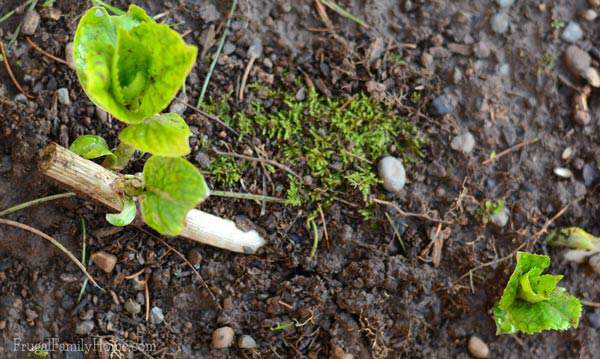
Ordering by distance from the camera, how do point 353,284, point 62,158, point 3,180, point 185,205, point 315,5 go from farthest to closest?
point 315,5 → point 353,284 → point 3,180 → point 62,158 → point 185,205

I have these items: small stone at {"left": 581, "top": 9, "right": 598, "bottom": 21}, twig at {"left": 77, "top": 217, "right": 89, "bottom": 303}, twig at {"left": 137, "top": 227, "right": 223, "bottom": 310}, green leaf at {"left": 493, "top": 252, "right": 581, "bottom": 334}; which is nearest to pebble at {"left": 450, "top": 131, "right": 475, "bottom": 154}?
green leaf at {"left": 493, "top": 252, "right": 581, "bottom": 334}

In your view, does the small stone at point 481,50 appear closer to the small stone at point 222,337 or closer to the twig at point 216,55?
the twig at point 216,55

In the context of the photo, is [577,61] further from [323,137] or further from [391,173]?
[323,137]

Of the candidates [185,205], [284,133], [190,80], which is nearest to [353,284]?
[284,133]

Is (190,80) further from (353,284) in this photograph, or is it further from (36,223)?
(353,284)

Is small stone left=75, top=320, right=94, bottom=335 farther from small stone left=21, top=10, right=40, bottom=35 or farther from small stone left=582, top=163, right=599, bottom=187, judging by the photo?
small stone left=582, top=163, right=599, bottom=187

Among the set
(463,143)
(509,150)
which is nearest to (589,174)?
(509,150)
